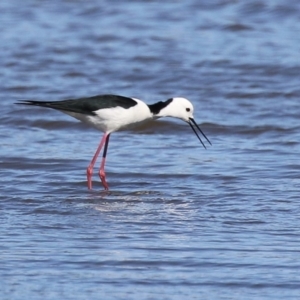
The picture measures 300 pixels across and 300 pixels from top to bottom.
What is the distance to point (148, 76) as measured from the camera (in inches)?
532

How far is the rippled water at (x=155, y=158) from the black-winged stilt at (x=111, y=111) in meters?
0.41

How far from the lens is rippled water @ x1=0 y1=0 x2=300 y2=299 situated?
538 centimetres

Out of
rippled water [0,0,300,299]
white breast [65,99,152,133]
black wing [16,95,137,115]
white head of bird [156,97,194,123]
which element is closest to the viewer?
rippled water [0,0,300,299]

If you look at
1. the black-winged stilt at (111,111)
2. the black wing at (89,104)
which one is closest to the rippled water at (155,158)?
the black-winged stilt at (111,111)

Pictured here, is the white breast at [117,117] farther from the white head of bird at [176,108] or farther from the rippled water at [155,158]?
the rippled water at [155,158]

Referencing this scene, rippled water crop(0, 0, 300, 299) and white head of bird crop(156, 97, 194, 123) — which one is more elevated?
white head of bird crop(156, 97, 194, 123)

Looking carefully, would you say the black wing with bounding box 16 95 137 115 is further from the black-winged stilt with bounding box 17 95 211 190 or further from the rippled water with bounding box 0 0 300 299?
the rippled water with bounding box 0 0 300 299

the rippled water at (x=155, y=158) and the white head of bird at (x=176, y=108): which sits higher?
the white head of bird at (x=176, y=108)

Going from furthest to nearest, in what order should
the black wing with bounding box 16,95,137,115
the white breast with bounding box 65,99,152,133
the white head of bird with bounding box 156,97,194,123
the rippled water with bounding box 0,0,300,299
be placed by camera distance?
the white head of bird with bounding box 156,97,194,123 < the white breast with bounding box 65,99,152,133 < the black wing with bounding box 16,95,137,115 < the rippled water with bounding box 0,0,300,299

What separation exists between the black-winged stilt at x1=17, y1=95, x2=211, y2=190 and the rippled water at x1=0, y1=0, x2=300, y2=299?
1.33 feet

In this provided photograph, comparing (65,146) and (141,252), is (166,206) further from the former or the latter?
(65,146)

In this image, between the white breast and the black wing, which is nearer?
the black wing

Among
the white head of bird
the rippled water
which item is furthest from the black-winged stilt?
the rippled water

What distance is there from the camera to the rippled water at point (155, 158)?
5375 millimetres
